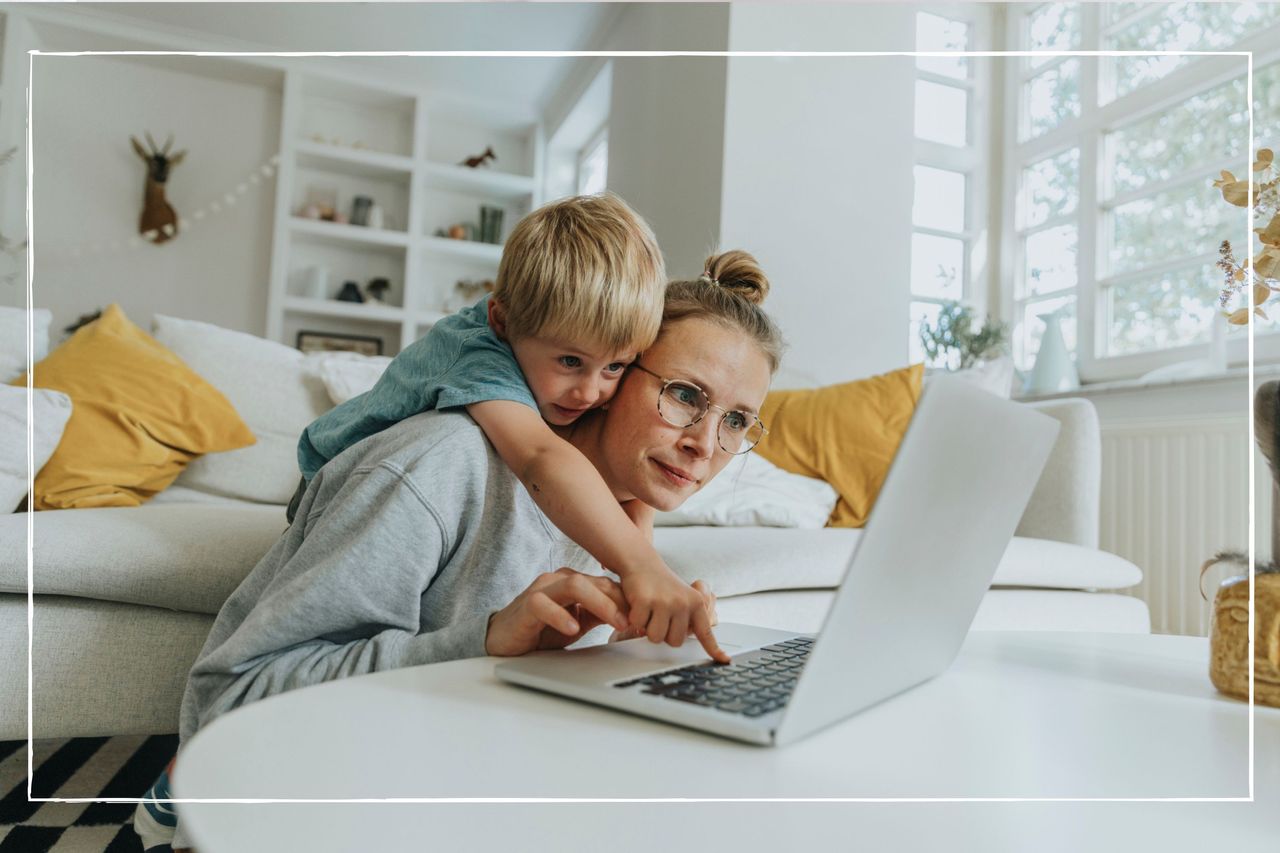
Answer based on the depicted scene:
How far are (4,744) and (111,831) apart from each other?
0.47 m

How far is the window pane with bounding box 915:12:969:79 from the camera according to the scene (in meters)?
1.24

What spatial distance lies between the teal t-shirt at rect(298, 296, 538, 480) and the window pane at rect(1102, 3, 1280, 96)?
2.28 metres

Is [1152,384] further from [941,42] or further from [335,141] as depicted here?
[335,141]

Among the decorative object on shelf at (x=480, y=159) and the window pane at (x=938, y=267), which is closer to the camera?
the window pane at (x=938, y=267)

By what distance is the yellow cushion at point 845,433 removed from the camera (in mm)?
1751

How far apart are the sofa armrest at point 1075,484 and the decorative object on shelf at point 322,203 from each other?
3.82 m

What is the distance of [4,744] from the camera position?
142 cm

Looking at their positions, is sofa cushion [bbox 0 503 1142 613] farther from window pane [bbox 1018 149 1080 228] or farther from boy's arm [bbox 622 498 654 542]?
window pane [bbox 1018 149 1080 228]

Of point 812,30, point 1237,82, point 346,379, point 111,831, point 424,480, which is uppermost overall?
point 1237,82

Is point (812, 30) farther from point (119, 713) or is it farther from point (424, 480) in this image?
point (119, 713)

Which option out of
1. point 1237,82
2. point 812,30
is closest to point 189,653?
point 812,30

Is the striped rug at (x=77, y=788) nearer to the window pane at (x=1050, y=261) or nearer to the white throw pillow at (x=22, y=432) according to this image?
the white throw pillow at (x=22, y=432)

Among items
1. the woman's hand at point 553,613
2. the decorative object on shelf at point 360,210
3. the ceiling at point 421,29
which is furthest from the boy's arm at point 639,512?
the decorative object on shelf at point 360,210

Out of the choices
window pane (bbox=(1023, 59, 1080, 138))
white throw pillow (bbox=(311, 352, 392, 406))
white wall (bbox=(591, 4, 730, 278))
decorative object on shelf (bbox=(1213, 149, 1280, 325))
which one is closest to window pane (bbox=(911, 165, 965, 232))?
white wall (bbox=(591, 4, 730, 278))
